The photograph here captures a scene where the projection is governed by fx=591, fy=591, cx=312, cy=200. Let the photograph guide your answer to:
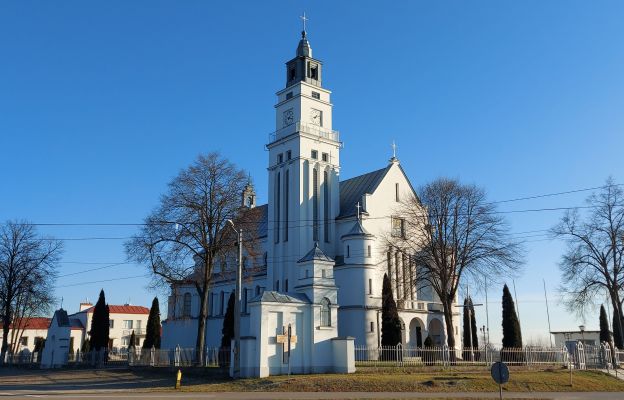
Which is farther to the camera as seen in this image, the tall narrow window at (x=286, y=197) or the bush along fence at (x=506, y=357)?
the tall narrow window at (x=286, y=197)

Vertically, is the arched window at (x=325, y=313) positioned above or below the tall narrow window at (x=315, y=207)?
below

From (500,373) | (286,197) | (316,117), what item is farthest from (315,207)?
(500,373)

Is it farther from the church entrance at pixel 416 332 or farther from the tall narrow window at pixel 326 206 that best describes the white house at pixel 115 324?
the church entrance at pixel 416 332

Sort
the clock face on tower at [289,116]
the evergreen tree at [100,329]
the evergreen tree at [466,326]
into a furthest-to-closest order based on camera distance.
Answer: the clock face on tower at [289,116]
the evergreen tree at [100,329]
the evergreen tree at [466,326]

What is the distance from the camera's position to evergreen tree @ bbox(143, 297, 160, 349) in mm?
57719

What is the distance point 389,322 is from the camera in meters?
43.3

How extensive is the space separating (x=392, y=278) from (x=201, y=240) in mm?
18474

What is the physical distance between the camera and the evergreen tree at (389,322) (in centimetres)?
4291

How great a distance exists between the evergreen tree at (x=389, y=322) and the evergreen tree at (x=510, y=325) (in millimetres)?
10572

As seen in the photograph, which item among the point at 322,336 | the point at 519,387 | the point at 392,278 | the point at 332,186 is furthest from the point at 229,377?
the point at 332,186

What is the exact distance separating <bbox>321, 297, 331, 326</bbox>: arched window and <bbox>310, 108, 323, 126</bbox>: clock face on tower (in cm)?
2251

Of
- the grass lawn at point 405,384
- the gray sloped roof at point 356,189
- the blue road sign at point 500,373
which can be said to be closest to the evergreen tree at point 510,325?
the gray sloped roof at point 356,189

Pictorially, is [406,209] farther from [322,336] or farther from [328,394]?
[328,394]

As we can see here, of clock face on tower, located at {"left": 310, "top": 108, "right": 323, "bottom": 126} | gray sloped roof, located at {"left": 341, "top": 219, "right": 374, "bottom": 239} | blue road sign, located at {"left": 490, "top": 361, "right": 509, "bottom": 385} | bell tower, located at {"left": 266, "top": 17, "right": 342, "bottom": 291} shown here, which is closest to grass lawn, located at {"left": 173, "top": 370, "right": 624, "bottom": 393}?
blue road sign, located at {"left": 490, "top": 361, "right": 509, "bottom": 385}
